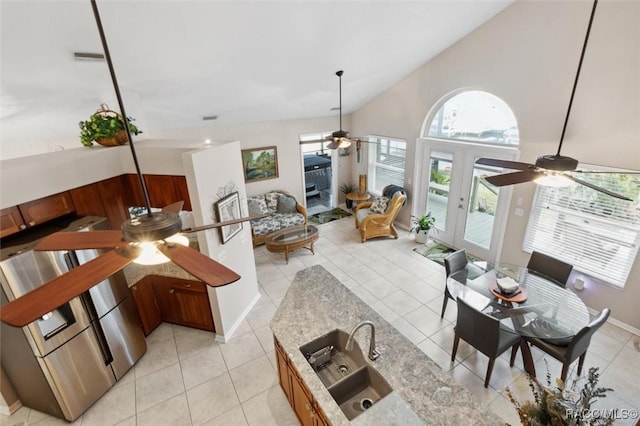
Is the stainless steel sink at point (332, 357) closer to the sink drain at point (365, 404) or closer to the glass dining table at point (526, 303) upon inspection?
the sink drain at point (365, 404)

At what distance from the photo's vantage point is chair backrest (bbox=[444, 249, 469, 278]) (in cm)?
415

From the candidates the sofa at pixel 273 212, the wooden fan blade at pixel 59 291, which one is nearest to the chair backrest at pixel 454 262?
the sofa at pixel 273 212

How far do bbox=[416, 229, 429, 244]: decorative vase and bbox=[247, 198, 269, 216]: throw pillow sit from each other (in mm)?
3424

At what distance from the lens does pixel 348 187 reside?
8.66m

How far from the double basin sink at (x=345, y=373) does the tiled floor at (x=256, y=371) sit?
926 millimetres

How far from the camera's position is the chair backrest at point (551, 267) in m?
3.89

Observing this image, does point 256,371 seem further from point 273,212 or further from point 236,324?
point 273,212

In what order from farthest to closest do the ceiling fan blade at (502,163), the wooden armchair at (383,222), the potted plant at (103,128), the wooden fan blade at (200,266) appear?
the wooden armchair at (383,222)
the potted plant at (103,128)
the ceiling fan blade at (502,163)
the wooden fan blade at (200,266)

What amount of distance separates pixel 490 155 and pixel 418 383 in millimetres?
4361

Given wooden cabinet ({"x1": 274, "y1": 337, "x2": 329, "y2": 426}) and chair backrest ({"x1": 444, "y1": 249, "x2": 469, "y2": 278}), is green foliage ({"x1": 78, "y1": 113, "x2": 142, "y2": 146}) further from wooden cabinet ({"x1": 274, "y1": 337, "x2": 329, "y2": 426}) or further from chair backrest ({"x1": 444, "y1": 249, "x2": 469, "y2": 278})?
chair backrest ({"x1": 444, "y1": 249, "x2": 469, "y2": 278})

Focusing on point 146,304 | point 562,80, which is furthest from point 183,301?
point 562,80

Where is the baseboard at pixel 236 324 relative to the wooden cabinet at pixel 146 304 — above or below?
below

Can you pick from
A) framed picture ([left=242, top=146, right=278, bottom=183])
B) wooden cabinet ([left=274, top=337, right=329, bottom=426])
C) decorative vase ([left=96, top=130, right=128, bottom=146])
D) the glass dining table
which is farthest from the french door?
decorative vase ([left=96, top=130, right=128, bottom=146])

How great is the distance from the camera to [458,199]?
5992 mm
